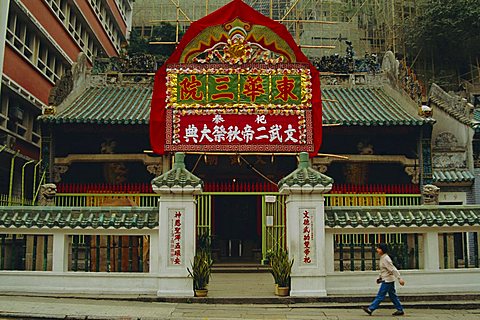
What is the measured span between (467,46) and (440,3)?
314 centimetres

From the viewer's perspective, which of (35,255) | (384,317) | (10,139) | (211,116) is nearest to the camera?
(384,317)

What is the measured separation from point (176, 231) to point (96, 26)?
80.3 feet

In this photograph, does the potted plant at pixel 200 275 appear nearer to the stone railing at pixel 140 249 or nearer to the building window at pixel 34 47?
the stone railing at pixel 140 249

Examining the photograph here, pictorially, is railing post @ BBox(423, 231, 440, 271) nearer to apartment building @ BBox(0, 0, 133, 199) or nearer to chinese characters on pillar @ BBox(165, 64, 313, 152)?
chinese characters on pillar @ BBox(165, 64, 313, 152)

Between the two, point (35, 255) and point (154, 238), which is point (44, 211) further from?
point (154, 238)

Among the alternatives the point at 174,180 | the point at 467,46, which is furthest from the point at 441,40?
the point at 174,180

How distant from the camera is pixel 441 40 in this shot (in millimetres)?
35656

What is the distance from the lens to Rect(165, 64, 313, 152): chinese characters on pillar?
607 inches

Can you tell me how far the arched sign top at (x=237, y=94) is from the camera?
1540cm

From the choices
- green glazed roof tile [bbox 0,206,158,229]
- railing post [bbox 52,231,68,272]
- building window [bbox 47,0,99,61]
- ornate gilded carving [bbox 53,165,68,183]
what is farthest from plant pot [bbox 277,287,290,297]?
Answer: building window [bbox 47,0,99,61]

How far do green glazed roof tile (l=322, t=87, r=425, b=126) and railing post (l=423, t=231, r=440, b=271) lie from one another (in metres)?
6.61

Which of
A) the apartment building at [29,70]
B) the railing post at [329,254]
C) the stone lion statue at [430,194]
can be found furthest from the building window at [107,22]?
the railing post at [329,254]

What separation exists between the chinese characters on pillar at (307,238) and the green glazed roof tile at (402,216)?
38cm

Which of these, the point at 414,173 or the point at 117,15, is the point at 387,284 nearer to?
the point at 414,173
